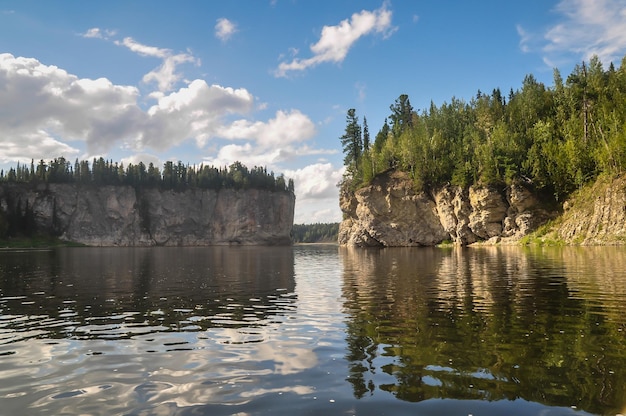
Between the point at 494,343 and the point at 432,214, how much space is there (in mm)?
109596

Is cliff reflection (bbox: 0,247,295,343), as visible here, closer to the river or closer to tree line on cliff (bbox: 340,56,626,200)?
the river

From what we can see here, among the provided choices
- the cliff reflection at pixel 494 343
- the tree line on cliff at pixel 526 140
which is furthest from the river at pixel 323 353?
the tree line on cliff at pixel 526 140

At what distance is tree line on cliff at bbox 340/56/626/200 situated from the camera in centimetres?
8944

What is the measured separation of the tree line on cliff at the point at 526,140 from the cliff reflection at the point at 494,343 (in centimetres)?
7167

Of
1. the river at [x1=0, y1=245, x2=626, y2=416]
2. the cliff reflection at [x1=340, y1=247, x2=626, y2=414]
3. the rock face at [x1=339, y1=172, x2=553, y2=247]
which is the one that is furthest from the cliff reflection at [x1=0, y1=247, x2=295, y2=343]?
the rock face at [x1=339, y1=172, x2=553, y2=247]

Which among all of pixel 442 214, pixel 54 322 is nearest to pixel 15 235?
pixel 442 214

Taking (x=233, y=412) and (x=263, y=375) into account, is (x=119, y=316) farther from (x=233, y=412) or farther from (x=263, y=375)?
(x=233, y=412)

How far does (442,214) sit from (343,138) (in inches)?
2086

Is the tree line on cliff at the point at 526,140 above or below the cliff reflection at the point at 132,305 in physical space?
above

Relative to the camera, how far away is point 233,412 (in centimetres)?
919

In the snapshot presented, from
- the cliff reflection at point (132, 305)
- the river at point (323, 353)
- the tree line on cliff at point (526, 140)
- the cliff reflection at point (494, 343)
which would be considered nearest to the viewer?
the river at point (323, 353)

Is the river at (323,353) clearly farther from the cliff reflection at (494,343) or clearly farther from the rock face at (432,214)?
the rock face at (432,214)

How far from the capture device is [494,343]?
14156 millimetres

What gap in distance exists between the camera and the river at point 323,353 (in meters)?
9.65
